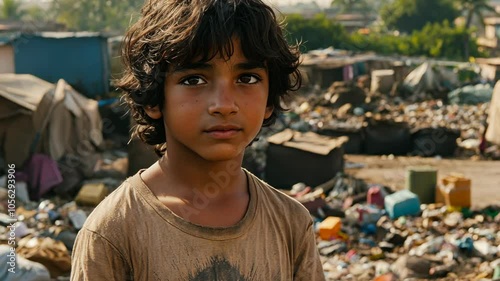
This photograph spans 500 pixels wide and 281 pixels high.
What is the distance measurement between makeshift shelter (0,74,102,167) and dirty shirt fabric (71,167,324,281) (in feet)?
27.3

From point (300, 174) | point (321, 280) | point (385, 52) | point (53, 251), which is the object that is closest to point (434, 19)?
point (385, 52)

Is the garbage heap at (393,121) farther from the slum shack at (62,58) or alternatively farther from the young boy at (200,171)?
the young boy at (200,171)

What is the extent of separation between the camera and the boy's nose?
1708 millimetres

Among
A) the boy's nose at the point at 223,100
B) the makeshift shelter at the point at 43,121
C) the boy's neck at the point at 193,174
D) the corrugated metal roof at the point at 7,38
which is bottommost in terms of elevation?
the makeshift shelter at the point at 43,121

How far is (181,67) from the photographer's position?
69.5 inches

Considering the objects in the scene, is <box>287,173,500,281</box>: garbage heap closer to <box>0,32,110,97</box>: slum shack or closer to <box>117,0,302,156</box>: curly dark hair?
<box>117,0,302,156</box>: curly dark hair

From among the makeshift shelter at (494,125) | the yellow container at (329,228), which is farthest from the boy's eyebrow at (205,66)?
the makeshift shelter at (494,125)

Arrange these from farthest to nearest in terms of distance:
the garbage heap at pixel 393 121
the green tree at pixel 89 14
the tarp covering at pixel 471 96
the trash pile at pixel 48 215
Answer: the green tree at pixel 89 14, the tarp covering at pixel 471 96, the garbage heap at pixel 393 121, the trash pile at pixel 48 215

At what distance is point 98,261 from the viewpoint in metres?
1.68

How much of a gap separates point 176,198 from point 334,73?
83.2 feet

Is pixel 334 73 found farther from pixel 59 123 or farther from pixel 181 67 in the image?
pixel 181 67

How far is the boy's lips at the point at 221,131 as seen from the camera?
68.1 inches

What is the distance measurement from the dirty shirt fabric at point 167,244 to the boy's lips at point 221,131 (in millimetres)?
189

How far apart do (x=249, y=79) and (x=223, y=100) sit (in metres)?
0.12
